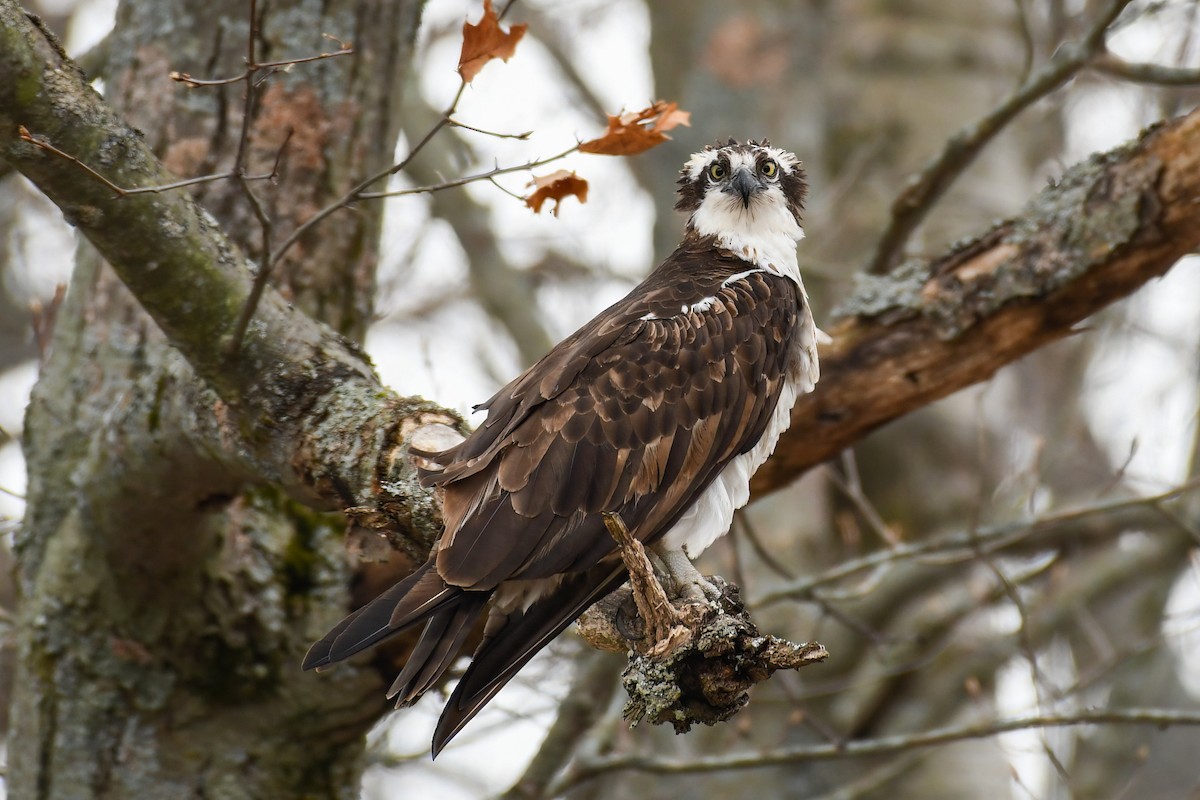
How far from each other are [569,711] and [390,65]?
2853 millimetres

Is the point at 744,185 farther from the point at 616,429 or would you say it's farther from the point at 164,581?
the point at 164,581

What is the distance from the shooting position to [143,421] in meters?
4.39

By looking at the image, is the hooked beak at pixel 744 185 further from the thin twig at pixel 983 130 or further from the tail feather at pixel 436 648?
the tail feather at pixel 436 648

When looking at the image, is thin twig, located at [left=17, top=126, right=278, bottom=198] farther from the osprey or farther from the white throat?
the white throat

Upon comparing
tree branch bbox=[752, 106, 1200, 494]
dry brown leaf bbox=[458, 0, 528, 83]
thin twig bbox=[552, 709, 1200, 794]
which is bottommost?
thin twig bbox=[552, 709, 1200, 794]

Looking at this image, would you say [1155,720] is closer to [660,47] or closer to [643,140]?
[643,140]

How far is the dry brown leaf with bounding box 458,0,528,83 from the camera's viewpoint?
129 inches

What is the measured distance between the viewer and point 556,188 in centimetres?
372

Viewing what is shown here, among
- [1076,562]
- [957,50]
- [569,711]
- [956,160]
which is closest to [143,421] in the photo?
[569,711]

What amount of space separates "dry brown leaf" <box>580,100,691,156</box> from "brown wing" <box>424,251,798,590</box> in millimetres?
880

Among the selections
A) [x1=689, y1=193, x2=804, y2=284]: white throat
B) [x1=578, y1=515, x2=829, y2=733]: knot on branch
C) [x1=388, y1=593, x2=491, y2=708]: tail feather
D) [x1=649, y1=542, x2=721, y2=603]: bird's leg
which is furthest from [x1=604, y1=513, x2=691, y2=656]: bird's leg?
[x1=689, y1=193, x2=804, y2=284]: white throat

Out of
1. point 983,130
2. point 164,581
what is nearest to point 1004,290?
point 983,130

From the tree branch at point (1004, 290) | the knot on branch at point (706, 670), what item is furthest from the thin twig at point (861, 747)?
the knot on branch at point (706, 670)

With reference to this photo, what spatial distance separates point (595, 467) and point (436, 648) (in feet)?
2.70
